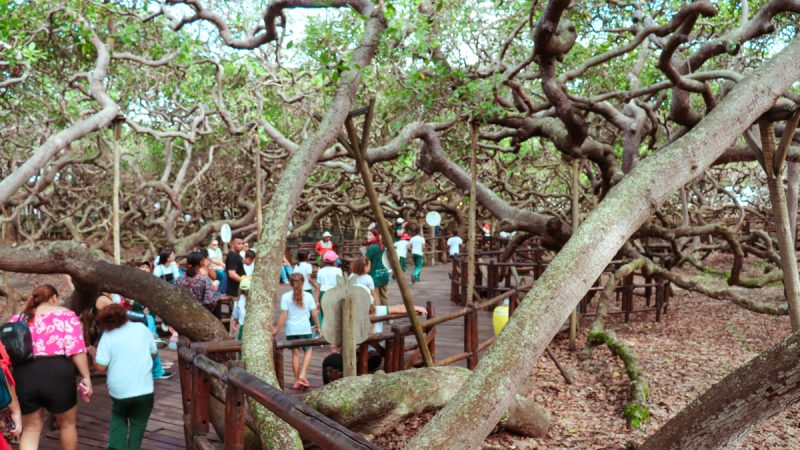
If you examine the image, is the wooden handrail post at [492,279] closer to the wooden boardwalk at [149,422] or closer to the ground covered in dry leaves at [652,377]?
the ground covered in dry leaves at [652,377]

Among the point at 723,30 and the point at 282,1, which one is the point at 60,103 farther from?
the point at 723,30

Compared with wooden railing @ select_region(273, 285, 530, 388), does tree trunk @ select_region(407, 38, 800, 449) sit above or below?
above

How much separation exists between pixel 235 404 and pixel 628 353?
209 inches

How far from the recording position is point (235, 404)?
3.68 m

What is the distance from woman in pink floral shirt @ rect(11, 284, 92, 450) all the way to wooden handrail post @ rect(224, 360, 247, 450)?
1.48 meters

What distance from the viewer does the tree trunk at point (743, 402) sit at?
1989 mm

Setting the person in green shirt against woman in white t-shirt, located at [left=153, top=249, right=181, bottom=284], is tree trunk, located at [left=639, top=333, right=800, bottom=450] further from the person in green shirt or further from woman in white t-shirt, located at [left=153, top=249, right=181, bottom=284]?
woman in white t-shirt, located at [left=153, top=249, right=181, bottom=284]

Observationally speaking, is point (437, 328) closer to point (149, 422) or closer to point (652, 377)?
point (652, 377)

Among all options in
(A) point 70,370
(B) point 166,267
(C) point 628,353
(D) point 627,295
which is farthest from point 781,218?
(B) point 166,267

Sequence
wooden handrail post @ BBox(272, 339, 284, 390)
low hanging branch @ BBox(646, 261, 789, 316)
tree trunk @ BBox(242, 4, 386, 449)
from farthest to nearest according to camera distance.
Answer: low hanging branch @ BBox(646, 261, 789, 316) < wooden handrail post @ BBox(272, 339, 284, 390) < tree trunk @ BBox(242, 4, 386, 449)

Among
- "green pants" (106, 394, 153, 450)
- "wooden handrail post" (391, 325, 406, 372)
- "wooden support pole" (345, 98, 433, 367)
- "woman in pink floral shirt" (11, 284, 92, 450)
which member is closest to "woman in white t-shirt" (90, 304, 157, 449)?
"green pants" (106, 394, 153, 450)

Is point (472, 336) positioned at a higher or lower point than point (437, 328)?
higher

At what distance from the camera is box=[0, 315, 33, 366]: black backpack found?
413 cm

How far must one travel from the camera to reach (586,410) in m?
6.72
